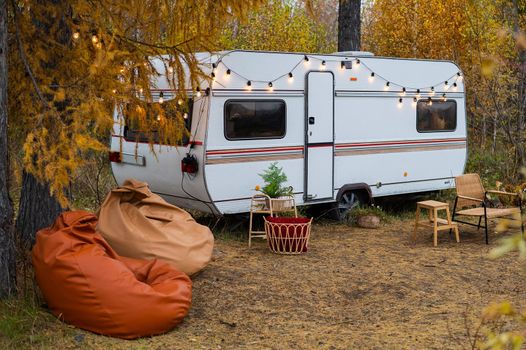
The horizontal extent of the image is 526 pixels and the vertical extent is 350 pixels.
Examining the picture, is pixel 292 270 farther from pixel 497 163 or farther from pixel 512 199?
pixel 497 163

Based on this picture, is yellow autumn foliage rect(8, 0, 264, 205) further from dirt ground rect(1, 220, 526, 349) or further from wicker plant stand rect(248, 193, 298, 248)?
wicker plant stand rect(248, 193, 298, 248)

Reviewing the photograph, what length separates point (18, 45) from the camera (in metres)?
5.81

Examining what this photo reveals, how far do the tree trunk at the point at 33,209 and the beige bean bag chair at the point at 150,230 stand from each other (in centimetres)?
50

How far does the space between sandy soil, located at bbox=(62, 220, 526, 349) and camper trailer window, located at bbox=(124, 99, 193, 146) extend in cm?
161

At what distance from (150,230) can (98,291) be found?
1.57 meters

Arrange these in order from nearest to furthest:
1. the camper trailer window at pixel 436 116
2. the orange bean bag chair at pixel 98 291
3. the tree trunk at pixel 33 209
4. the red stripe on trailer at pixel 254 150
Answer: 1. the orange bean bag chair at pixel 98 291
2. the tree trunk at pixel 33 209
3. the red stripe on trailer at pixel 254 150
4. the camper trailer window at pixel 436 116

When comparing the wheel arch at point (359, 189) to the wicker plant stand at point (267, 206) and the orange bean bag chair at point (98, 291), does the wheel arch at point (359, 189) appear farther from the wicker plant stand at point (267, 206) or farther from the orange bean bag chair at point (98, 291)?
the orange bean bag chair at point (98, 291)

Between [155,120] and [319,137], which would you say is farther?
[319,137]

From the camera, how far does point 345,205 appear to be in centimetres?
1042

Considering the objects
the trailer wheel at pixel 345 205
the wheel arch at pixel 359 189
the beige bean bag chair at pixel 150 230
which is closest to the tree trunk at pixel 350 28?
the wheel arch at pixel 359 189

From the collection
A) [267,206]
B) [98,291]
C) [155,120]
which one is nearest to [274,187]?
[267,206]

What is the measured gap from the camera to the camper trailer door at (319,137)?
31.7ft

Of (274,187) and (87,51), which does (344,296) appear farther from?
(87,51)

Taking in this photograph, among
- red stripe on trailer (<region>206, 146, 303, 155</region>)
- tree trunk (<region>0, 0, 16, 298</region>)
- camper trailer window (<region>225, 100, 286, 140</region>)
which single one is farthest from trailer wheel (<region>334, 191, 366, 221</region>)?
tree trunk (<region>0, 0, 16, 298</region>)
